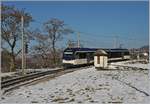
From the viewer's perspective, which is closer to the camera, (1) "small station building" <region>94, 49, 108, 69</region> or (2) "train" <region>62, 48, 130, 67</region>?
(1) "small station building" <region>94, 49, 108, 69</region>

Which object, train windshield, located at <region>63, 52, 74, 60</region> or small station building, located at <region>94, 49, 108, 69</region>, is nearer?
small station building, located at <region>94, 49, 108, 69</region>

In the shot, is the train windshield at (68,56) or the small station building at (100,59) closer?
the small station building at (100,59)

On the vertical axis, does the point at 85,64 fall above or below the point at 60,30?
below

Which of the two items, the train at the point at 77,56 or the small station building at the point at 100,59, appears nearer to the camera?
the small station building at the point at 100,59

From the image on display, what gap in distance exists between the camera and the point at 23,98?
16.4 meters

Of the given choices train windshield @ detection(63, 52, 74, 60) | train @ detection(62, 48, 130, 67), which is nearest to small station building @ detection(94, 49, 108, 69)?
train @ detection(62, 48, 130, 67)

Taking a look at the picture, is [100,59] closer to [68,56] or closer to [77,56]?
[77,56]

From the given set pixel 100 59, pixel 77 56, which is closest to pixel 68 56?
pixel 77 56

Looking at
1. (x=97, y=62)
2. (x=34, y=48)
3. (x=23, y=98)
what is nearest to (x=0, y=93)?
(x=23, y=98)

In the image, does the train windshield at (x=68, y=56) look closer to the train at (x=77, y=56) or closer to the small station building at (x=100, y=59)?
the train at (x=77, y=56)

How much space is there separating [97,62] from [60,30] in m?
22.1

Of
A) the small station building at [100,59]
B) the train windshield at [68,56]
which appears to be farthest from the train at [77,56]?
the small station building at [100,59]

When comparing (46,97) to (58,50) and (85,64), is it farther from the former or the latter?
(58,50)

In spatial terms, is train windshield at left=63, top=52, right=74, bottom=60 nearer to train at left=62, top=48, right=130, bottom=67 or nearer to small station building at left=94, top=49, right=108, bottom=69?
train at left=62, top=48, right=130, bottom=67
